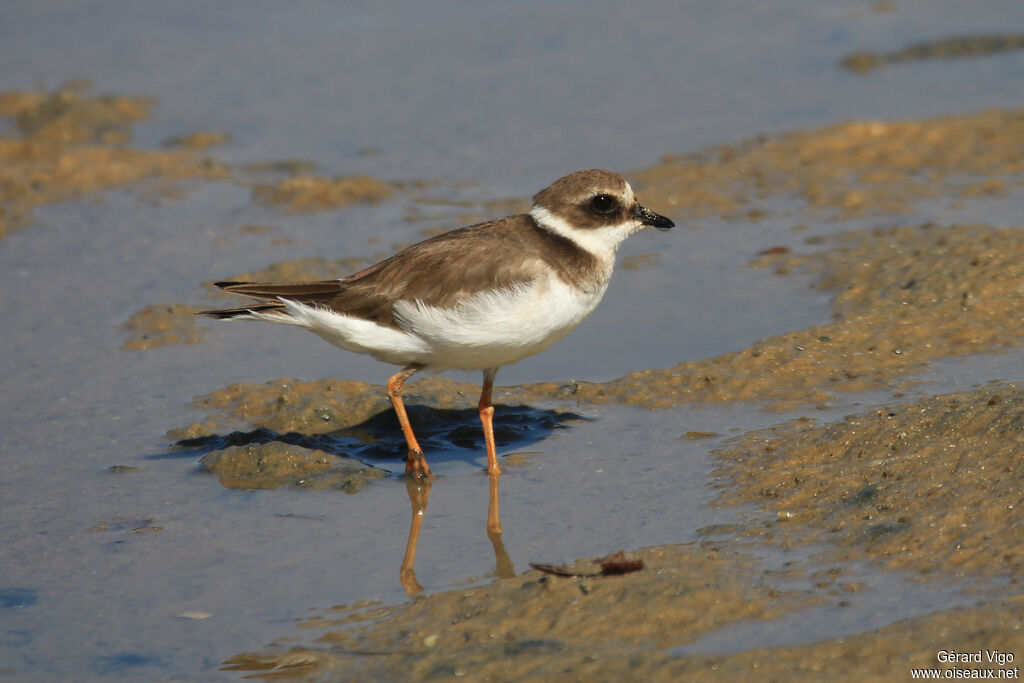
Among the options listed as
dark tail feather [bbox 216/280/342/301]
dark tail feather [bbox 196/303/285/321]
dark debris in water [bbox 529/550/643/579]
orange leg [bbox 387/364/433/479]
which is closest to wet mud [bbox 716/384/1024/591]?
dark debris in water [bbox 529/550/643/579]

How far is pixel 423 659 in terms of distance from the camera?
516 centimetres

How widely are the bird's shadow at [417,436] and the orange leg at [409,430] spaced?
0.95 ft

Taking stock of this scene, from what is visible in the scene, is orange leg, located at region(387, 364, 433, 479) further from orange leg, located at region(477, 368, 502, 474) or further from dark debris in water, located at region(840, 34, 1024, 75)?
dark debris in water, located at region(840, 34, 1024, 75)

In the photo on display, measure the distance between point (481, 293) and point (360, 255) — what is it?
369 centimetres

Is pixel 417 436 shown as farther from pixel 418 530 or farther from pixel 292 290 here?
pixel 418 530

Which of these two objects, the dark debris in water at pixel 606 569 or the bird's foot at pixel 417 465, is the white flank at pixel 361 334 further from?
the dark debris in water at pixel 606 569

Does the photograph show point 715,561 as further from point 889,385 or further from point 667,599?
point 889,385

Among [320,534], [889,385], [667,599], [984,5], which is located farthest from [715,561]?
[984,5]

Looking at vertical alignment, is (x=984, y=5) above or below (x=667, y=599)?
above

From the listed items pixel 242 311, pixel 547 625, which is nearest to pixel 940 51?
pixel 242 311

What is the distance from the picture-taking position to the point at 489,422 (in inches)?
296

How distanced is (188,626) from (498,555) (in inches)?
62.8

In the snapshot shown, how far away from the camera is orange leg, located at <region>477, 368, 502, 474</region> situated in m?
7.33

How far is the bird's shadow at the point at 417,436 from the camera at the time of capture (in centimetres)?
782
